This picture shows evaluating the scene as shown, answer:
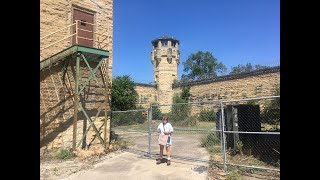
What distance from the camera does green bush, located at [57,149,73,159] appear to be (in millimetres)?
10548

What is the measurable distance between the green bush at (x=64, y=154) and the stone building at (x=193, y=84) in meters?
19.7

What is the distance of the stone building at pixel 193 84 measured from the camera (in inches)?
1076

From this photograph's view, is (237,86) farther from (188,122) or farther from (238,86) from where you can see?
(188,122)

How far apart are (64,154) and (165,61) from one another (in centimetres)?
3570

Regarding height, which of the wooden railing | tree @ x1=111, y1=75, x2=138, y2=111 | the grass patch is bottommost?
the grass patch

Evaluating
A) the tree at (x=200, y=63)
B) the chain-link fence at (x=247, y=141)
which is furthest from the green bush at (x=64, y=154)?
the tree at (x=200, y=63)

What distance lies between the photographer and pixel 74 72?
11.9 metres

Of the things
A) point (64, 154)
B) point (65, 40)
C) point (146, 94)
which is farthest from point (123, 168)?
point (146, 94)

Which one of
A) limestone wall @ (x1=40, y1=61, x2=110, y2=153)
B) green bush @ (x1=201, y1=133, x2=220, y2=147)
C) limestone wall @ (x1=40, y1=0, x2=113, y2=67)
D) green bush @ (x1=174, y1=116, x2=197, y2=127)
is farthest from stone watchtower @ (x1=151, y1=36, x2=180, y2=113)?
limestone wall @ (x1=40, y1=61, x2=110, y2=153)

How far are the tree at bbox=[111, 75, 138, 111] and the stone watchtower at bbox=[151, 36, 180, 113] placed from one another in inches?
449

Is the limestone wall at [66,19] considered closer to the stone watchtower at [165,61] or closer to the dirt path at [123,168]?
the dirt path at [123,168]

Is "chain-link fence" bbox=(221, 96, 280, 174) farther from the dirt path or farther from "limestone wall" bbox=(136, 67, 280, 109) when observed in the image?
"limestone wall" bbox=(136, 67, 280, 109)
